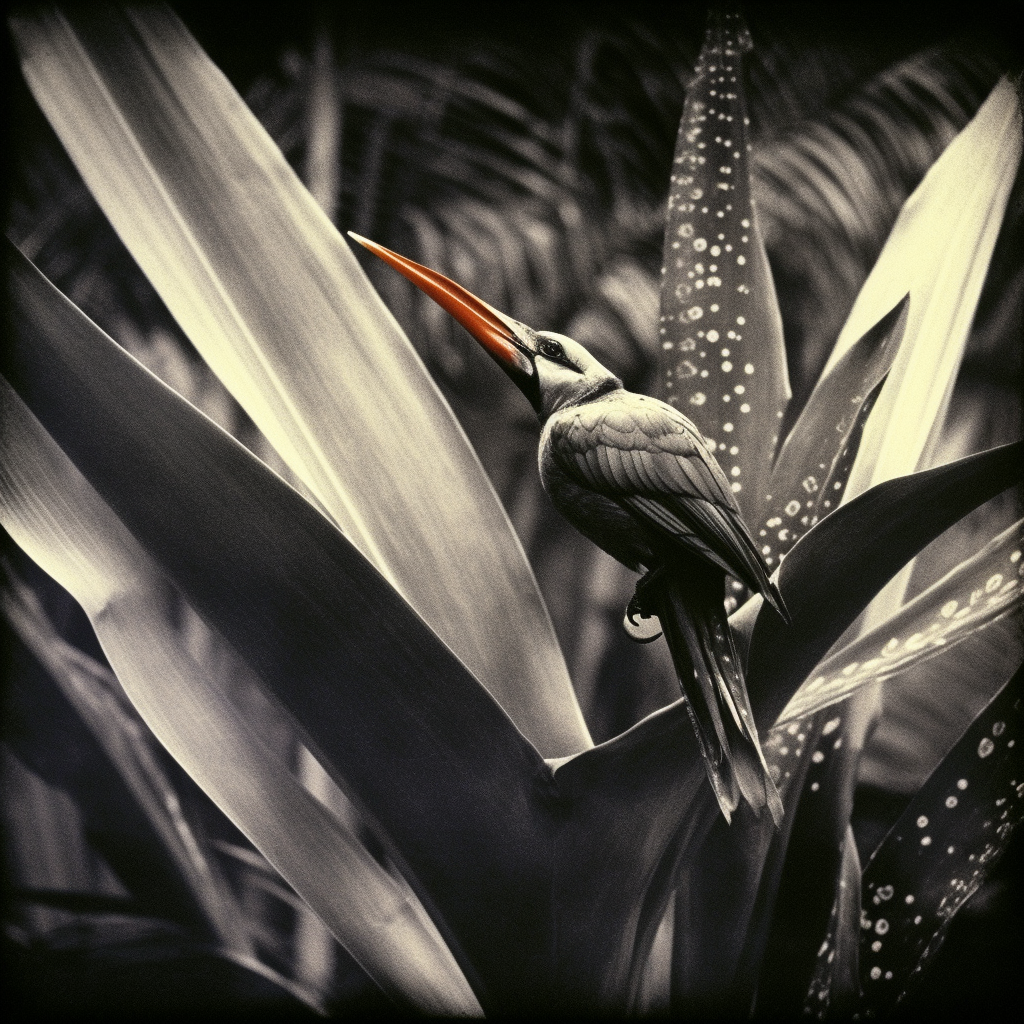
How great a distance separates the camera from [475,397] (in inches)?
34.4

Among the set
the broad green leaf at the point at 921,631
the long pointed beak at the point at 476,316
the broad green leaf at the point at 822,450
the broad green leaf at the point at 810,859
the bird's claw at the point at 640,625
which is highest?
the long pointed beak at the point at 476,316

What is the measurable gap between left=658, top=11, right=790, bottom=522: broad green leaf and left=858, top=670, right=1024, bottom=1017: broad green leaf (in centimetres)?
31

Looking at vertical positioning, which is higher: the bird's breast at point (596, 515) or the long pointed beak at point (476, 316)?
the long pointed beak at point (476, 316)

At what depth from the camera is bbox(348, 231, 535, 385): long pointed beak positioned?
0.79 meters

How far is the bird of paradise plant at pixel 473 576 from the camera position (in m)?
0.71

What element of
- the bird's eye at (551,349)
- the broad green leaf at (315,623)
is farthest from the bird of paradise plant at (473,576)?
the bird's eye at (551,349)

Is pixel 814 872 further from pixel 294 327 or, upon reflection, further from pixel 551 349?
pixel 294 327

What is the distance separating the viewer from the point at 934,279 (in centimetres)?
88

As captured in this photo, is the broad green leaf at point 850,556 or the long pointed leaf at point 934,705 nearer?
the broad green leaf at point 850,556

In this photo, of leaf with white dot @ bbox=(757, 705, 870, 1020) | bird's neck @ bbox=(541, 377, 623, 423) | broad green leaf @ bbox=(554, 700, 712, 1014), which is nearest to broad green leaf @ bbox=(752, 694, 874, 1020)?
leaf with white dot @ bbox=(757, 705, 870, 1020)

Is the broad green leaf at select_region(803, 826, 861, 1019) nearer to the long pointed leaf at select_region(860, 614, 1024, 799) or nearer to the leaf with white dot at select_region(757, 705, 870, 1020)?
the leaf with white dot at select_region(757, 705, 870, 1020)

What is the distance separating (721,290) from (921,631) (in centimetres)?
37

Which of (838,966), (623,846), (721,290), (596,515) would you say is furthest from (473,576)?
(838,966)

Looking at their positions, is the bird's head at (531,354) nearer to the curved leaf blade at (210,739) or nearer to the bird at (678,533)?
the bird at (678,533)
